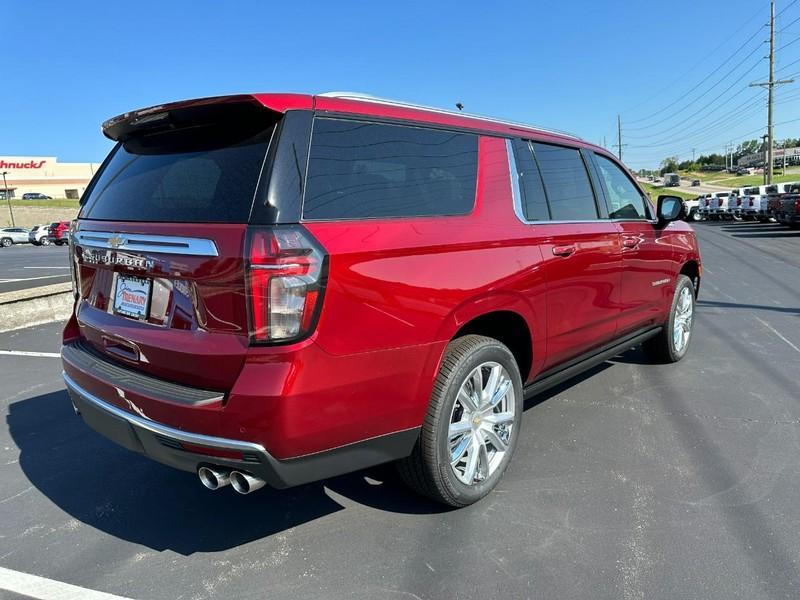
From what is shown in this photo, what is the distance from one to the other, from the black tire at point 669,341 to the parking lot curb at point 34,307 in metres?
7.39

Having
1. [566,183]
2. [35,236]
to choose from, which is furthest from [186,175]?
[35,236]

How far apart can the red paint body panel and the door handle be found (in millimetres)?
126

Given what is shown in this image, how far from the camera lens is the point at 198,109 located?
245cm

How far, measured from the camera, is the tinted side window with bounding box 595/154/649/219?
4.28 meters

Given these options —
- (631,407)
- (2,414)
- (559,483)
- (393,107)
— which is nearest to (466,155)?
(393,107)

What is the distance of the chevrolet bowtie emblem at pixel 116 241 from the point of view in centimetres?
256

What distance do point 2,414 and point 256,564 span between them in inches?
123

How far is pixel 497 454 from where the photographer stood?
3.12 meters

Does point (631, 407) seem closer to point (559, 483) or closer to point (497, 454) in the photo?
point (559, 483)

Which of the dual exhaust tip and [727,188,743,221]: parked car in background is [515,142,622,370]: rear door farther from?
[727,188,743,221]: parked car in background

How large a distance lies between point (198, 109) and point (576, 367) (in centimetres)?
272

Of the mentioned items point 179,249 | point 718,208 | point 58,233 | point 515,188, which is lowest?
point 718,208

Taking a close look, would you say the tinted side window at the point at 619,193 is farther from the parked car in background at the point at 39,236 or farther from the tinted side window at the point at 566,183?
the parked car in background at the point at 39,236

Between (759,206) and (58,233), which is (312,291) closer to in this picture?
(759,206)
